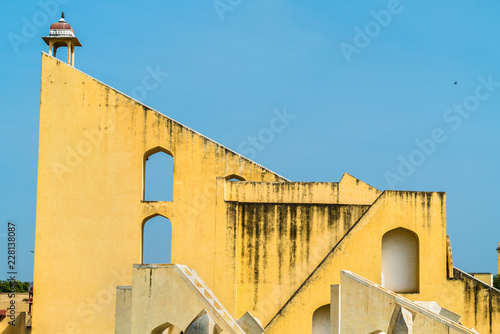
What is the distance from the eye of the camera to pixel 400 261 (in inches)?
694

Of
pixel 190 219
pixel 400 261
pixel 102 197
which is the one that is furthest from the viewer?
pixel 102 197

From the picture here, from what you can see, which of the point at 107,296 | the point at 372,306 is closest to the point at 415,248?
the point at 372,306

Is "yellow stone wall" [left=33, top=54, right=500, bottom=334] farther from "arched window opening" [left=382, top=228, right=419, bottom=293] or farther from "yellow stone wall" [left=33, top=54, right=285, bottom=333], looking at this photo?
"arched window opening" [left=382, top=228, right=419, bottom=293]

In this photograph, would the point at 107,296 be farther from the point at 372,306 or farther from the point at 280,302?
the point at 372,306

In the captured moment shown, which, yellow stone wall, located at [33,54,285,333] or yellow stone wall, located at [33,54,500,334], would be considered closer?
yellow stone wall, located at [33,54,500,334]

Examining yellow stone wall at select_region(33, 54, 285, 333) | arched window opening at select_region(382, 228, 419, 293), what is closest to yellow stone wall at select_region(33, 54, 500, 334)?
yellow stone wall at select_region(33, 54, 285, 333)

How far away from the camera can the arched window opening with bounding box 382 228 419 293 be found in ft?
57.4

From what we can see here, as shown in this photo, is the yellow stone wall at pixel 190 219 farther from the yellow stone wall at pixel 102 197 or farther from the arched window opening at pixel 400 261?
the arched window opening at pixel 400 261

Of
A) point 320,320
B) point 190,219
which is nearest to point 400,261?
point 320,320

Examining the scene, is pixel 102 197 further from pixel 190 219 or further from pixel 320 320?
pixel 320 320

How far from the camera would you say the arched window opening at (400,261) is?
17484 mm

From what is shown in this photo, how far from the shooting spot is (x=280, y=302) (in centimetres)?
1756

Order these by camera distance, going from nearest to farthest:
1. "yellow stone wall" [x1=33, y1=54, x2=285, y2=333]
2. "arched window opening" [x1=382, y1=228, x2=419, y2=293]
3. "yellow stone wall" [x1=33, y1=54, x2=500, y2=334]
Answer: "yellow stone wall" [x1=33, y1=54, x2=500, y2=334]
"arched window opening" [x1=382, y1=228, x2=419, y2=293]
"yellow stone wall" [x1=33, y1=54, x2=285, y2=333]

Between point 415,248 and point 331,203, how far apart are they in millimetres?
2243
